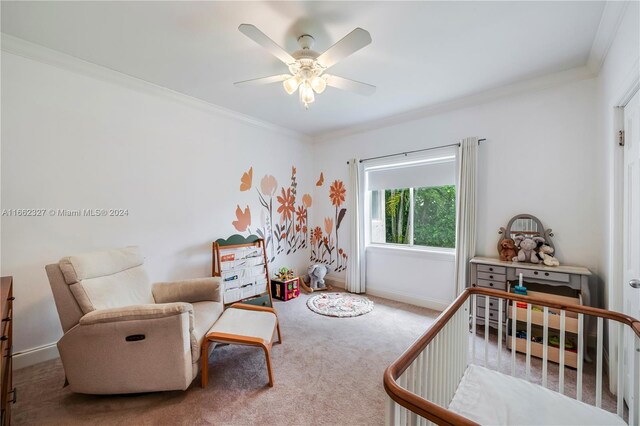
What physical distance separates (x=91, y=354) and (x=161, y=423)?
606 millimetres

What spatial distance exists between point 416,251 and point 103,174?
355 centimetres

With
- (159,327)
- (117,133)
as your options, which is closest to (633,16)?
(159,327)

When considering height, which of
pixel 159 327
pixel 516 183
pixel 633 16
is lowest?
pixel 159 327

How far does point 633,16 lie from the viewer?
145 centimetres

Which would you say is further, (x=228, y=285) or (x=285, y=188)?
(x=285, y=188)

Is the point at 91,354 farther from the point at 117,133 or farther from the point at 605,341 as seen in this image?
the point at 605,341

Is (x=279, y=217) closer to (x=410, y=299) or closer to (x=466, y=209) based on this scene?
(x=410, y=299)

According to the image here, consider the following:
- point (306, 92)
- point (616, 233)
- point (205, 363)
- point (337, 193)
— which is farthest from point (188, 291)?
point (616, 233)

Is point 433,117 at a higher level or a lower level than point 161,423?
higher

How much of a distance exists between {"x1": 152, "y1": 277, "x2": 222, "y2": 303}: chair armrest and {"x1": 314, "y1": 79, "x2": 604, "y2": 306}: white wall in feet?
8.09

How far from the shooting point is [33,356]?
2072mm

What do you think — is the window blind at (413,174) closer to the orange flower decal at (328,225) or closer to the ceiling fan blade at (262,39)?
the orange flower decal at (328,225)

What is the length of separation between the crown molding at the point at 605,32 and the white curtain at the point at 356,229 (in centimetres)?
248

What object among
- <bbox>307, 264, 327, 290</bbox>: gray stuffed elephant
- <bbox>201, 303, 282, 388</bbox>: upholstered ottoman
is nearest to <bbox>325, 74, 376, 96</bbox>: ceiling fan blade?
<bbox>201, 303, 282, 388</bbox>: upholstered ottoman
